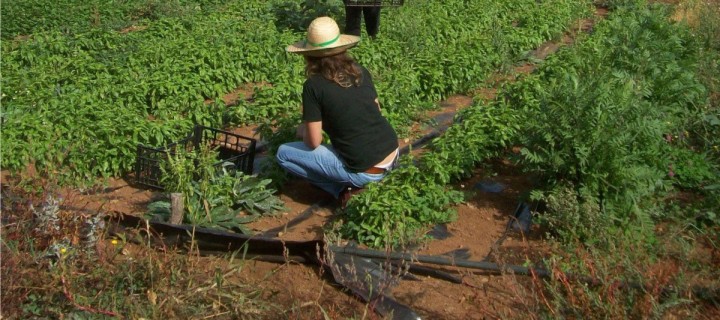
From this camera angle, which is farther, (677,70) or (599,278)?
(677,70)

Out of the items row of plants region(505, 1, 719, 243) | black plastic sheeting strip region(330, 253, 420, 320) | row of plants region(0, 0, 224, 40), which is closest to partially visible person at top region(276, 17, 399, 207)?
row of plants region(505, 1, 719, 243)

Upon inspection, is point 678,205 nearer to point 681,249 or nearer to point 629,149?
point 629,149

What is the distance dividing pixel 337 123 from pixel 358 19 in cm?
441

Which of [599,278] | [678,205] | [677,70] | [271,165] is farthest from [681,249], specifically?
[677,70]

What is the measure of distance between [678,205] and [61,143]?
424 cm

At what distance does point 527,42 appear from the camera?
34.0 ft

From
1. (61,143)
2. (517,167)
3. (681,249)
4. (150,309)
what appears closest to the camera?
(150,309)

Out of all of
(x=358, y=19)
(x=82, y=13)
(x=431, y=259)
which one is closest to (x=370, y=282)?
(x=431, y=259)

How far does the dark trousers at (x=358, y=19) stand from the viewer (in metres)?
10.0

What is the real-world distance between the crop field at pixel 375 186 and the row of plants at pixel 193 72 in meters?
0.03

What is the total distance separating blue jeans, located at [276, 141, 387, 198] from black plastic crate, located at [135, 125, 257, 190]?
0.35 metres

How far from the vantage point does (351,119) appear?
5910 millimetres

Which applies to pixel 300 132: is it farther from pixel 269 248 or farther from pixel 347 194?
pixel 269 248

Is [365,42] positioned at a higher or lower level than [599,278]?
lower
